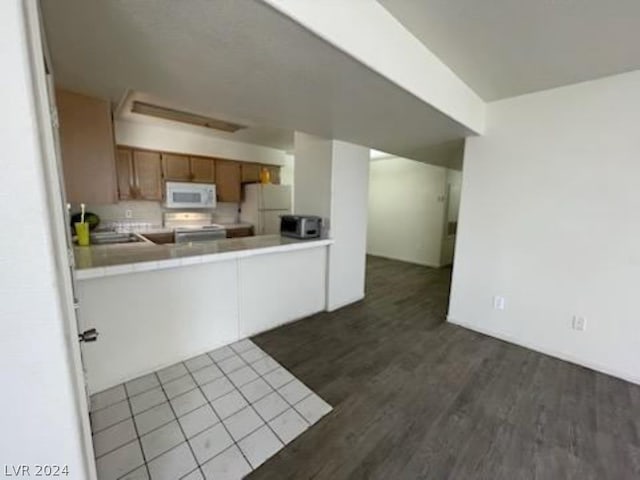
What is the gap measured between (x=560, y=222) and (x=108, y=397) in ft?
12.6

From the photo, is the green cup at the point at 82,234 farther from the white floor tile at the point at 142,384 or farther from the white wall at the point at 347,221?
the white wall at the point at 347,221

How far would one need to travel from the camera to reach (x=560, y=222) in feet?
7.95

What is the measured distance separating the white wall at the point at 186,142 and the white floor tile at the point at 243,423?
156 inches

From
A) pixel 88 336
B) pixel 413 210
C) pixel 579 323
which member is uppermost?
pixel 413 210

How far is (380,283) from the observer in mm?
4676

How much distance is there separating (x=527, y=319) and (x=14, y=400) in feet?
11.2

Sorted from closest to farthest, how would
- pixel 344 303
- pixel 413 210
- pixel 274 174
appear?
pixel 344 303, pixel 274 174, pixel 413 210

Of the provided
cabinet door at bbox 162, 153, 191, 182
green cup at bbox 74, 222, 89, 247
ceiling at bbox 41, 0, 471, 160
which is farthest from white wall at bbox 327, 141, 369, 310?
cabinet door at bbox 162, 153, 191, 182

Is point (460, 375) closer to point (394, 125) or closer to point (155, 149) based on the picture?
point (394, 125)

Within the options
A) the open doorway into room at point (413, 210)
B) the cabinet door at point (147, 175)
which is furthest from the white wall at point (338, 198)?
the open doorway into room at point (413, 210)

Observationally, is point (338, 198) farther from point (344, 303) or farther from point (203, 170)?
point (203, 170)

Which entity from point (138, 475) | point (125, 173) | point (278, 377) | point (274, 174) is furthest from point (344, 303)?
point (125, 173)

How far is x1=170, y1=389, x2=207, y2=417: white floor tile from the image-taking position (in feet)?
5.92

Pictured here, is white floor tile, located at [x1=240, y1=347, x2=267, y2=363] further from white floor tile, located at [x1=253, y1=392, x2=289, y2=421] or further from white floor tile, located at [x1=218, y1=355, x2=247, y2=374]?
white floor tile, located at [x1=253, y1=392, x2=289, y2=421]
